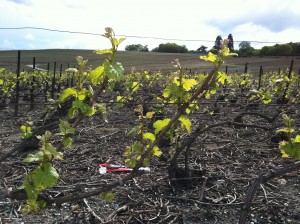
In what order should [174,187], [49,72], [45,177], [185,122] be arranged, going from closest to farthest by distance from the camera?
[45,177]
[185,122]
[174,187]
[49,72]

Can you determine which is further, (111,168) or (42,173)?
(111,168)

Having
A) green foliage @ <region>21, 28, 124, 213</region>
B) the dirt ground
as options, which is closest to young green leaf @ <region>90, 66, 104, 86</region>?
green foliage @ <region>21, 28, 124, 213</region>

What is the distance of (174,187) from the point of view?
3.68 meters

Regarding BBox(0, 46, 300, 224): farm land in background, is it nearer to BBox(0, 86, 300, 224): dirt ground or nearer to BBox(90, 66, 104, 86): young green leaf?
BBox(0, 86, 300, 224): dirt ground

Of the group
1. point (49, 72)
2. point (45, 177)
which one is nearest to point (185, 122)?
point (45, 177)

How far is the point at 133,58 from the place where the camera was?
721 inches

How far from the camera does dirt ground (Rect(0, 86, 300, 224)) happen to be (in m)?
3.10

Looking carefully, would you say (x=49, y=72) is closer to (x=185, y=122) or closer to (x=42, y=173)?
(x=185, y=122)

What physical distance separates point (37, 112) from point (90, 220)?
7410 mm

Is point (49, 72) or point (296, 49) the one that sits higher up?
point (296, 49)

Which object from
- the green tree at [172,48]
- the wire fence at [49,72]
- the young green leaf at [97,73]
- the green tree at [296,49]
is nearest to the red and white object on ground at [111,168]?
the wire fence at [49,72]

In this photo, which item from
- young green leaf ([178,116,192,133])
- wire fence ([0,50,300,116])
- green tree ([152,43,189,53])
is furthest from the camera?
green tree ([152,43,189,53])

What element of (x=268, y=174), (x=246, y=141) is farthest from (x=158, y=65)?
(x=268, y=174)

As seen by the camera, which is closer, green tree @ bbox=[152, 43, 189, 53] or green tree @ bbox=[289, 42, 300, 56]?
green tree @ bbox=[289, 42, 300, 56]
